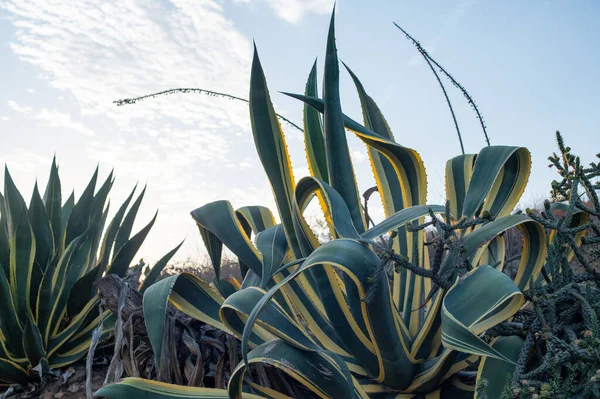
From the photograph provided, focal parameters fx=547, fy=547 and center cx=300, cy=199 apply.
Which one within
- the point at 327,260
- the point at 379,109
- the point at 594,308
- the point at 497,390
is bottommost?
the point at 497,390

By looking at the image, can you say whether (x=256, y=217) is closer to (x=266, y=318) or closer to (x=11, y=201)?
(x=266, y=318)

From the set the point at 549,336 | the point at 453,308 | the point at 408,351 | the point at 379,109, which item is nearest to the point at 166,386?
the point at 408,351

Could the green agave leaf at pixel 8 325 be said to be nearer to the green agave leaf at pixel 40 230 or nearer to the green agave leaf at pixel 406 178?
the green agave leaf at pixel 40 230

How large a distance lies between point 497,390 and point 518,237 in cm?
226

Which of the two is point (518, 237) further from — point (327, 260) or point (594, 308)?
point (327, 260)

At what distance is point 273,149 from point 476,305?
615mm

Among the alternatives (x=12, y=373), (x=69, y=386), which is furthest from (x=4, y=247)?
(x=69, y=386)

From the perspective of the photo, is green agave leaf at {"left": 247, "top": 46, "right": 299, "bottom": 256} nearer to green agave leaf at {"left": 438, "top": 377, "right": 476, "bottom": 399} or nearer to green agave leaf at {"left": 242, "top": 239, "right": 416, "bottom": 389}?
green agave leaf at {"left": 242, "top": 239, "right": 416, "bottom": 389}

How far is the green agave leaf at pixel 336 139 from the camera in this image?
3.78ft

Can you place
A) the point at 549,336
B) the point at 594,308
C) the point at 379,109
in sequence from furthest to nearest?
the point at 379,109 → the point at 594,308 → the point at 549,336

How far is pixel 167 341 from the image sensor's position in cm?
142

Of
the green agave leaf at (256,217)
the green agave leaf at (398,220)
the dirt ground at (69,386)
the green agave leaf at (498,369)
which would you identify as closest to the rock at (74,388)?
the dirt ground at (69,386)

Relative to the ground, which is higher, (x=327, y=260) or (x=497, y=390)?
(x=327, y=260)

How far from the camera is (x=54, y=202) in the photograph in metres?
2.49
